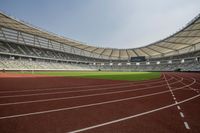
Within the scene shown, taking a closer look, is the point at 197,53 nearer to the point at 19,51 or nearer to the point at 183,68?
the point at 183,68

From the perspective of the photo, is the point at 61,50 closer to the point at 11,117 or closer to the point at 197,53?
the point at 197,53

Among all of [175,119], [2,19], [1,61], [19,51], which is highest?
[2,19]

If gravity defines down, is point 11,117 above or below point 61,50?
below

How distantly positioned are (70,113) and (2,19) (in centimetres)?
3868

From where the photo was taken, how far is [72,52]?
7644 cm

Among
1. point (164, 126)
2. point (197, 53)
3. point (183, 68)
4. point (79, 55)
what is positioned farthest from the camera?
point (79, 55)

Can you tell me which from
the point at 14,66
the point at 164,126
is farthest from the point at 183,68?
the point at 164,126

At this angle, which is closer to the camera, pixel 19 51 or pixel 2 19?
pixel 2 19

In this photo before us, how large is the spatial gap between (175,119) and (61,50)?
228ft

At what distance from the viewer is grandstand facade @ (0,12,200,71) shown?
4331 cm

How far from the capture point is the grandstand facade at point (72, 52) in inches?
1705

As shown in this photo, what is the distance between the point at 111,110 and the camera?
5738 mm

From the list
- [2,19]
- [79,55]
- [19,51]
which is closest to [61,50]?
[79,55]

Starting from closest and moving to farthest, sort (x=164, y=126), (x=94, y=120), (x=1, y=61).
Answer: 1. (x=164, y=126)
2. (x=94, y=120)
3. (x=1, y=61)
